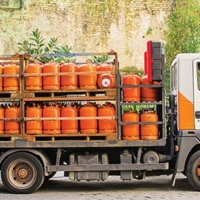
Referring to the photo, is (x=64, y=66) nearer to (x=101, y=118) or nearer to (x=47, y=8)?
(x=101, y=118)

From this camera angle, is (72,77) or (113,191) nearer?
(72,77)

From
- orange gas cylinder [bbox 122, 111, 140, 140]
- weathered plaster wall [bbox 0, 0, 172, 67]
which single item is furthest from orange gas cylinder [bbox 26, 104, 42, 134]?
weathered plaster wall [bbox 0, 0, 172, 67]

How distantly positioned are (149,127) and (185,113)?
2.33 feet

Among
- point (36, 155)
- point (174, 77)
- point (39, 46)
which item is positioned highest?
point (39, 46)


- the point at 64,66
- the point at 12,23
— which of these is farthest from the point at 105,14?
the point at 64,66

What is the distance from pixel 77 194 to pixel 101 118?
Result: 1502 mm

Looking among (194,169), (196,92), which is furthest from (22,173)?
(196,92)

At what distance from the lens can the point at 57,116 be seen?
36.1 ft

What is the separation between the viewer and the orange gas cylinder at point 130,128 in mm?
10898

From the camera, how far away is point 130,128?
10.9 m

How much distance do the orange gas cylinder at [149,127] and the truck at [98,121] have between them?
18 mm

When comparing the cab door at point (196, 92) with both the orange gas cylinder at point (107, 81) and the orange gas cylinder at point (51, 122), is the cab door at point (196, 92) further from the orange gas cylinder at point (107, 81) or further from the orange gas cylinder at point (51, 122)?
the orange gas cylinder at point (51, 122)

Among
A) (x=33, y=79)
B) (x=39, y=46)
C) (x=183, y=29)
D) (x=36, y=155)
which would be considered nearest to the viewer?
(x=33, y=79)

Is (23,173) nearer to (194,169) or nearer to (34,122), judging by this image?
(34,122)
